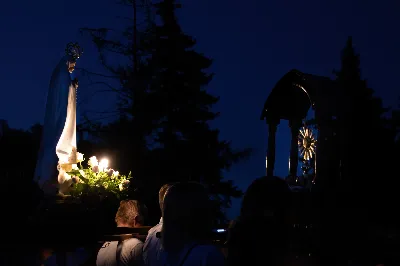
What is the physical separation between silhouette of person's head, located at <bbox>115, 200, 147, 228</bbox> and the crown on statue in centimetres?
434

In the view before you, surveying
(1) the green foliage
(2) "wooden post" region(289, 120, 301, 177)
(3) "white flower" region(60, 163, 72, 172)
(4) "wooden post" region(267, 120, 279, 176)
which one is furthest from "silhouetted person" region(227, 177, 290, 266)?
(1) the green foliage

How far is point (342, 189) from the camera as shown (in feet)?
25.3

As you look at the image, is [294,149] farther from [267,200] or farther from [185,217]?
[185,217]

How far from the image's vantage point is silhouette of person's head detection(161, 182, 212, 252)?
9.95 feet

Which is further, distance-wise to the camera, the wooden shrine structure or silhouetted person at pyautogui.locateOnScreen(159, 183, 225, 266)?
the wooden shrine structure

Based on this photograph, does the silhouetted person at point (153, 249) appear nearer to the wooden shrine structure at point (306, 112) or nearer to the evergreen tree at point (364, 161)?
the evergreen tree at point (364, 161)

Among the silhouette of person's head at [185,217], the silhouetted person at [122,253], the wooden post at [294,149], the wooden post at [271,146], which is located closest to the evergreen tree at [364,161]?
the wooden post at [294,149]

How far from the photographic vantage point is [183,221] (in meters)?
3.05

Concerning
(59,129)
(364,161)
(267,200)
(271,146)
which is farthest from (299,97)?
(267,200)

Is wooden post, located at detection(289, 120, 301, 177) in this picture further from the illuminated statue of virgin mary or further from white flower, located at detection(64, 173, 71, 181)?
white flower, located at detection(64, 173, 71, 181)

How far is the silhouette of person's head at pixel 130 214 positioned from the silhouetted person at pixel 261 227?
2.97 meters

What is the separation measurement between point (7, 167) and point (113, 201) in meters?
13.0

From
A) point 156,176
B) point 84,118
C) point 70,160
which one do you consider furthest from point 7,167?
point 70,160

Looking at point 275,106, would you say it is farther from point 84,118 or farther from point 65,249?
point 84,118
